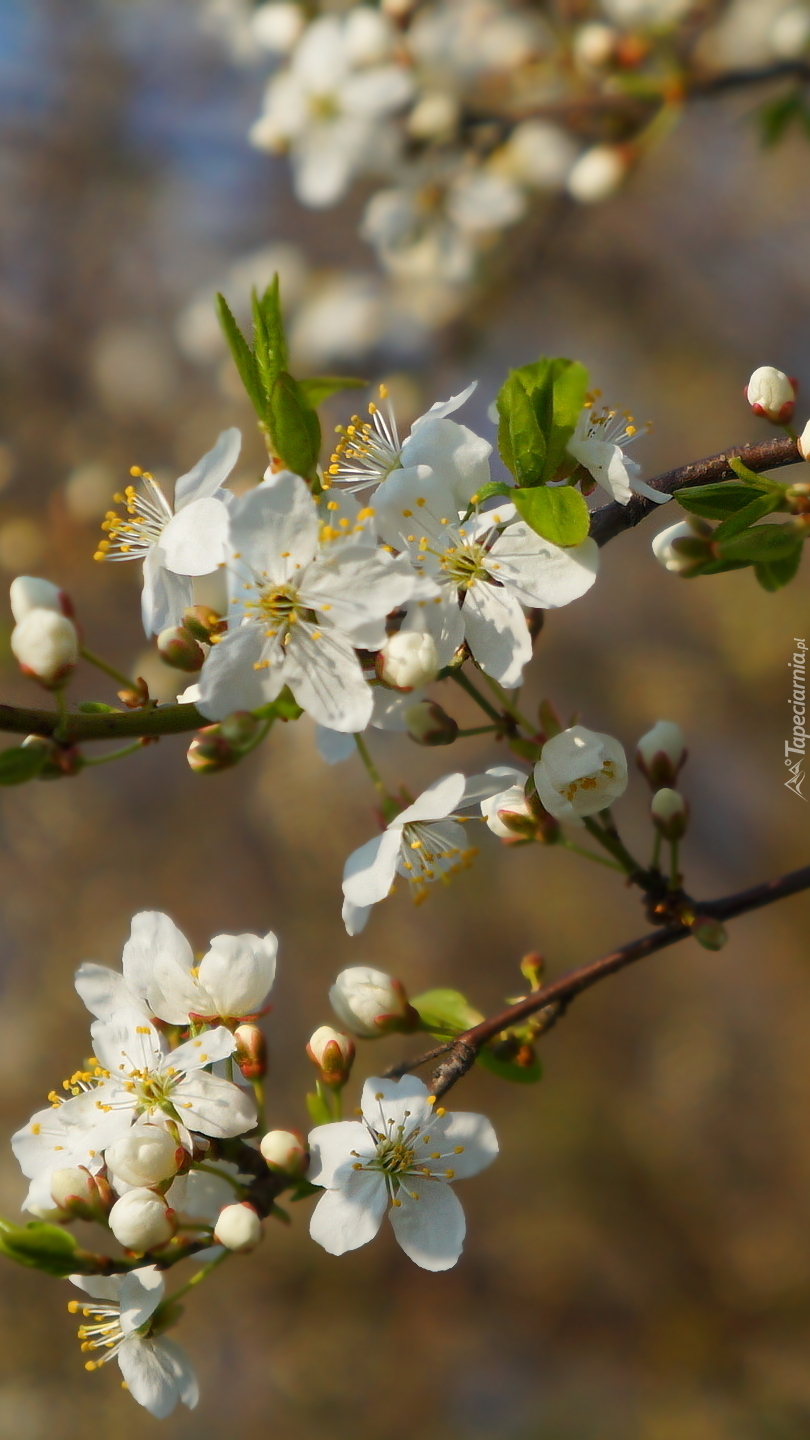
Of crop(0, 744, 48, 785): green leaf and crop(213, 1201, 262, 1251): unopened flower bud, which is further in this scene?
crop(213, 1201, 262, 1251): unopened flower bud

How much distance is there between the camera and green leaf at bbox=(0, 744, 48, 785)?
2.25ft

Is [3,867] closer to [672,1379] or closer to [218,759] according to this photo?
[672,1379]

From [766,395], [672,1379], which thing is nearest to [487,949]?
[672,1379]

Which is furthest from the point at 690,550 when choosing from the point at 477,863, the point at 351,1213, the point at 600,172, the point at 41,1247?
the point at 477,863

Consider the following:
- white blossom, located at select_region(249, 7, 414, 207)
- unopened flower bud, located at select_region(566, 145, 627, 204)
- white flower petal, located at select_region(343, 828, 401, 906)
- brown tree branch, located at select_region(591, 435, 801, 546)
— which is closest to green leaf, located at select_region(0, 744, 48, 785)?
white flower petal, located at select_region(343, 828, 401, 906)

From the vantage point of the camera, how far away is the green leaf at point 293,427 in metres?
Answer: 0.74

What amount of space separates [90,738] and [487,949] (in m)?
3.83

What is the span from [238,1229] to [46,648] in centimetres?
48

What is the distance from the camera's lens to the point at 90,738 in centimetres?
73

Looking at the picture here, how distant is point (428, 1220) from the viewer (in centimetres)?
93

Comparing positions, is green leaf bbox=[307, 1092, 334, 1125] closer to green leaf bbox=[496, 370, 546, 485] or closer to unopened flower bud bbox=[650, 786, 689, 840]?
unopened flower bud bbox=[650, 786, 689, 840]

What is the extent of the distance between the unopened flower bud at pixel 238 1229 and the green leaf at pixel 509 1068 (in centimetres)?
26

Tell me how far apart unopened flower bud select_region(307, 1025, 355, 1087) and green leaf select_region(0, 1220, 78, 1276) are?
0.24 meters

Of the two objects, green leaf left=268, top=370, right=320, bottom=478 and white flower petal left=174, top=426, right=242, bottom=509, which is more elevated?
green leaf left=268, top=370, right=320, bottom=478
